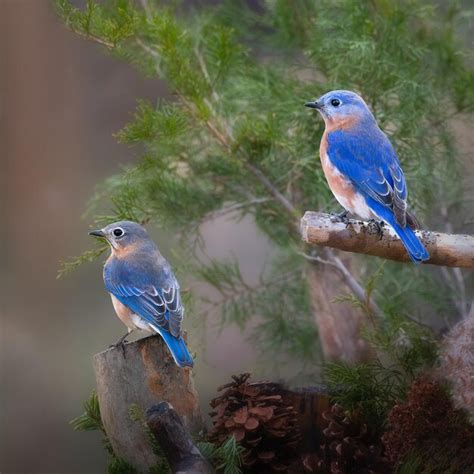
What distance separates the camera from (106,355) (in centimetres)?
118

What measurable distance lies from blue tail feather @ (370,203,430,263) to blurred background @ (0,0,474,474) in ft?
3.26

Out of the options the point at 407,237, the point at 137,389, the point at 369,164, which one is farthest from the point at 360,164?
the point at 137,389

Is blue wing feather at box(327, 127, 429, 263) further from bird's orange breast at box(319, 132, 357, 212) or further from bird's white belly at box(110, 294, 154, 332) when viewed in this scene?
bird's white belly at box(110, 294, 154, 332)

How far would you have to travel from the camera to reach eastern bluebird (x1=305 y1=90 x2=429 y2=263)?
112cm

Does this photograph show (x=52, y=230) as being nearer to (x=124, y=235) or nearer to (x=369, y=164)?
(x=124, y=235)

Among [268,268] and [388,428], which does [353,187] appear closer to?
[388,428]

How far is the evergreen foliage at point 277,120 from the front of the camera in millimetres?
1444

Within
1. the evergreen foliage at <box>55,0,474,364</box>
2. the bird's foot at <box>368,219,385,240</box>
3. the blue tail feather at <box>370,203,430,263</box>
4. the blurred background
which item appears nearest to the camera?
the blue tail feather at <box>370,203,430,263</box>

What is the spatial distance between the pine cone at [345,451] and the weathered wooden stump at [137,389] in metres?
0.16

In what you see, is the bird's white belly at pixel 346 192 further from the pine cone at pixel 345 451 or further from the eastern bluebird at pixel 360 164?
the pine cone at pixel 345 451

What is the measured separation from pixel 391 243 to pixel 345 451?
0.24 metres

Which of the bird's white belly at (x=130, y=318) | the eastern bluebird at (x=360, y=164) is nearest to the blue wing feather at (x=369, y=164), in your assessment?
the eastern bluebird at (x=360, y=164)

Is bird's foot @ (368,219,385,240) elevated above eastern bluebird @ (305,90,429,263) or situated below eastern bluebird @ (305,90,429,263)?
below

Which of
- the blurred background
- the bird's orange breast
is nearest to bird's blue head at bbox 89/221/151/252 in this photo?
the bird's orange breast
